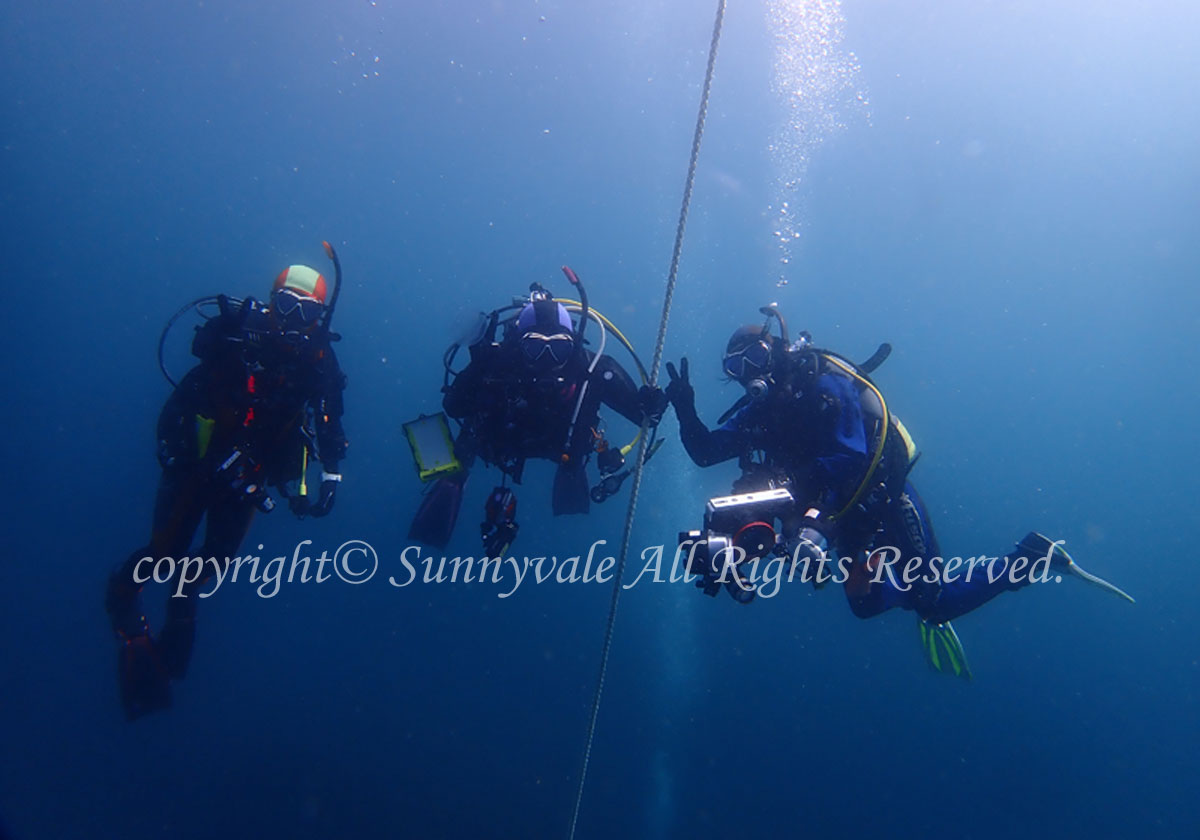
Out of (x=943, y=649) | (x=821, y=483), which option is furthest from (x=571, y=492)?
(x=943, y=649)

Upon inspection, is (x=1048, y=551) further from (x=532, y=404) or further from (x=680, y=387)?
(x=532, y=404)

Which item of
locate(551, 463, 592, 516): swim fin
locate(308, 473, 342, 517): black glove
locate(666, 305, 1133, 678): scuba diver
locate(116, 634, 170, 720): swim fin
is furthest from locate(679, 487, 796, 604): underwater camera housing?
locate(116, 634, 170, 720): swim fin

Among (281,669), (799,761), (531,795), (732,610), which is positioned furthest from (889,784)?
(281,669)

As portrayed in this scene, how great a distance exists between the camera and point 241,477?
4.86 m

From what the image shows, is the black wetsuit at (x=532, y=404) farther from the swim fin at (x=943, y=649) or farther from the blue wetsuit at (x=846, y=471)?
the swim fin at (x=943, y=649)

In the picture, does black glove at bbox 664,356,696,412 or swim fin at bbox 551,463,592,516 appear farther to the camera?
swim fin at bbox 551,463,592,516

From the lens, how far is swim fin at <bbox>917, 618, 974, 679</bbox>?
6551 millimetres

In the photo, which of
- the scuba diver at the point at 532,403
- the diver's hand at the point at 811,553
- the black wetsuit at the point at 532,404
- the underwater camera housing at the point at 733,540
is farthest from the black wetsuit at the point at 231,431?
the diver's hand at the point at 811,553

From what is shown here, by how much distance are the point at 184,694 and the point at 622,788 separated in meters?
12.7

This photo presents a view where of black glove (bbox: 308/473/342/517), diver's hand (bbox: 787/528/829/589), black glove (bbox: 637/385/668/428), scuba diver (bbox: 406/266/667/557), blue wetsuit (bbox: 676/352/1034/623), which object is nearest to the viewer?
diver's hand (bbox: 787/528/829/589)

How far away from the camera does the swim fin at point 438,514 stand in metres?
5.29

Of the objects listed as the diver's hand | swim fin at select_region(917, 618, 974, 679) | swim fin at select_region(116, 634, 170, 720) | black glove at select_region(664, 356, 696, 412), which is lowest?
swim fin at select_region(116, 634, 170, 720)

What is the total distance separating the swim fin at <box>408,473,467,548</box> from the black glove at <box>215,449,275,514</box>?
1256mm

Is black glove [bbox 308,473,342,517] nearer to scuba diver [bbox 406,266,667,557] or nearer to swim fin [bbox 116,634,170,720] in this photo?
scuba diver [bbox 406,266,667,557]
